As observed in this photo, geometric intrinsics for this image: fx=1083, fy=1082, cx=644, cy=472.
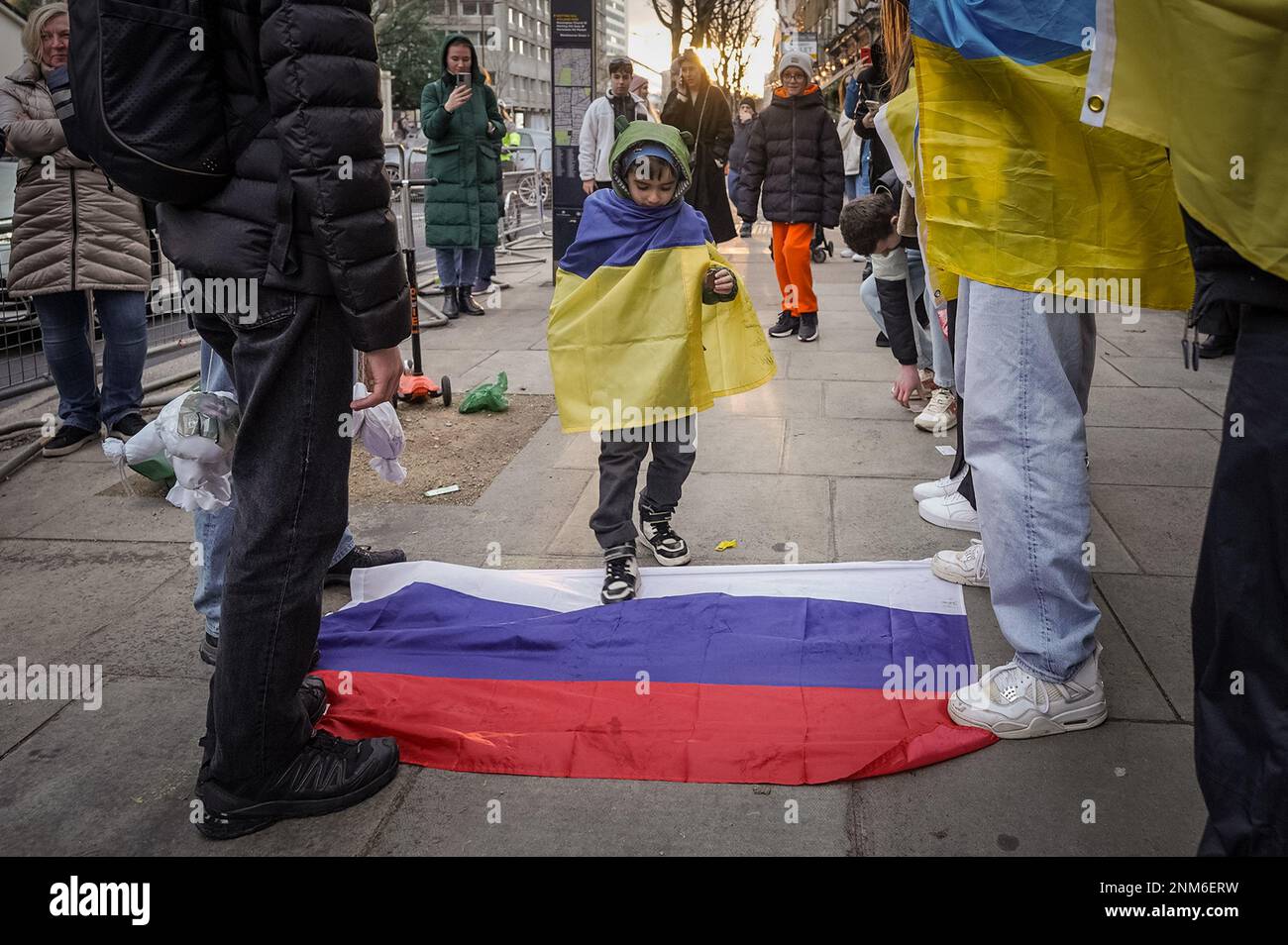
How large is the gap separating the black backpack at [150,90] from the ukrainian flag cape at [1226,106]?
1.75 m

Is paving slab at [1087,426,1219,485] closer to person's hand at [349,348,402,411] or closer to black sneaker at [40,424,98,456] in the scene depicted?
person's hand at [349,348,402,411]

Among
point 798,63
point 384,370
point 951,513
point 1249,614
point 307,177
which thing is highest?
point 798,63

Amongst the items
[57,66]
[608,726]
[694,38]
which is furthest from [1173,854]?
[694,38]

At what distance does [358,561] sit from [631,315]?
1.34 m

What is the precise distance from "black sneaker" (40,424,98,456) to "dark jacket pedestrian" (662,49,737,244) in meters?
6.37

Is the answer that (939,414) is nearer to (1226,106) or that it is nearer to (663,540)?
(663,540)

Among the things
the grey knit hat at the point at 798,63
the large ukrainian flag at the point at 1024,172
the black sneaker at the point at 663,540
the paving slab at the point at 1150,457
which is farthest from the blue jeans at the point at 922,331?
the grey knit hat at the point at 798,63

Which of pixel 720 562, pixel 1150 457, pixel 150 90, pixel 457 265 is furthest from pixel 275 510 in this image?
pixel 457 265

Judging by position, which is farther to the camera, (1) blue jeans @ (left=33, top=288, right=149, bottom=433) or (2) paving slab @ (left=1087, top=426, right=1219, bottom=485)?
(1) blue jeans @ (left=33, top=288, right=149, bottom=433)

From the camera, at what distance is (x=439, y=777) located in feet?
8.81

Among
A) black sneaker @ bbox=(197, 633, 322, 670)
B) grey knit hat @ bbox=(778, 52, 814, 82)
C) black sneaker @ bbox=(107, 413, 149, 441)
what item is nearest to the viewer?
black sneaker @ bbox=(197, 633, 322, 670)

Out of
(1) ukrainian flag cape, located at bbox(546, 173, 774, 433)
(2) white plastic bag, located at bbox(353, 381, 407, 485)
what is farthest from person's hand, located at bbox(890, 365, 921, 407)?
(2) white plastic bag, located at bbox(353, 381, 407, 485)

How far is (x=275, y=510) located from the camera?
2.35 meters

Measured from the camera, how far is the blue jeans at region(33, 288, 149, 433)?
18.2ft
